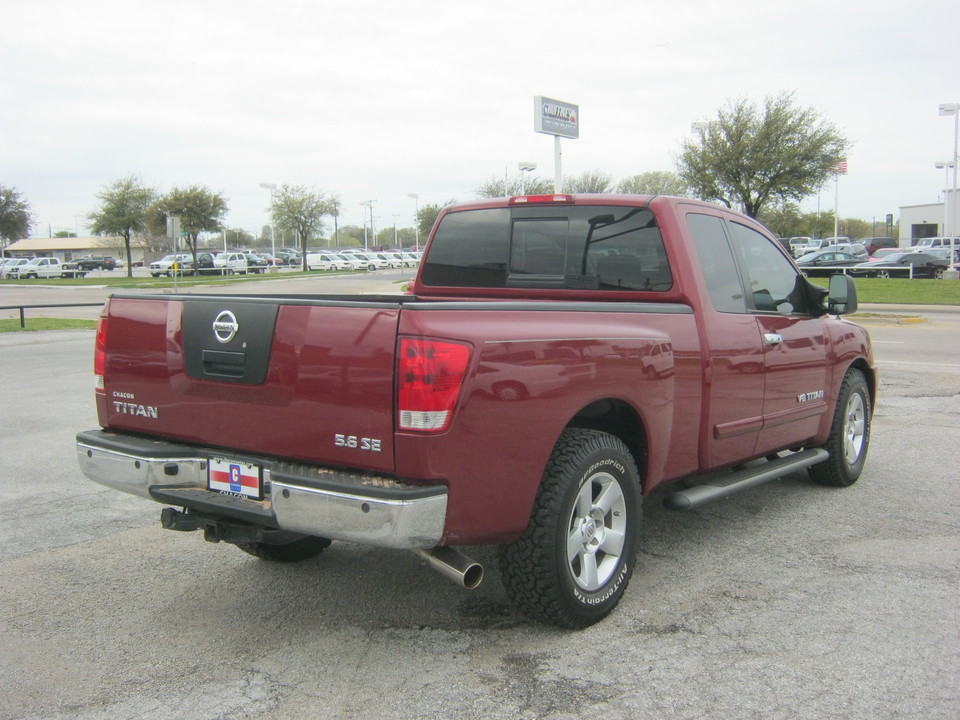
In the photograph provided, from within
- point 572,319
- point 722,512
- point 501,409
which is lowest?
point 722,512

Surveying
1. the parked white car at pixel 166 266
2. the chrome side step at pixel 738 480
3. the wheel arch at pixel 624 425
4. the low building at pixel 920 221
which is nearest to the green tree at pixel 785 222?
the low building at pixel 920 221

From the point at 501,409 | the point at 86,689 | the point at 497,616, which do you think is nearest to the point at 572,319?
the point at 501,409

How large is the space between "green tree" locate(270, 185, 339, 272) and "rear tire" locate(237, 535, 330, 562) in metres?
63.9

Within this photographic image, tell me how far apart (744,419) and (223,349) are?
2830mm

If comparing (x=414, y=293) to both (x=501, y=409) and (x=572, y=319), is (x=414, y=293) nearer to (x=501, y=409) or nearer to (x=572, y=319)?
(x=572, y=319)

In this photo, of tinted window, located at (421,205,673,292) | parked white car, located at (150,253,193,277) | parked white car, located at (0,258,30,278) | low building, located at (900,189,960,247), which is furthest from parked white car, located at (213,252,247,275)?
low building, located at (900,189,960,247)

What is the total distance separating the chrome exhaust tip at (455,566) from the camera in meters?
3.35

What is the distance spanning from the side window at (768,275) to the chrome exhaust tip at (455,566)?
8.51 feet

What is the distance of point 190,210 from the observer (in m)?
55.9

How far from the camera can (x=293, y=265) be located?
2881 inches

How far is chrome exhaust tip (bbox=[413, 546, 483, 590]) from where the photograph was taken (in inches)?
132

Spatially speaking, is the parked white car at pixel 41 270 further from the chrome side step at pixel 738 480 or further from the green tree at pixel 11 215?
the chrome side step at pixel 738 480

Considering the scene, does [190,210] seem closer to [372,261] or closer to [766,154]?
[372,261]

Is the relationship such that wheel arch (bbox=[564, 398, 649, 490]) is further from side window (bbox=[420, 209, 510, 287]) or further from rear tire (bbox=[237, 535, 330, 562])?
rear tire (bbox=[237, 535, 330, 562])
